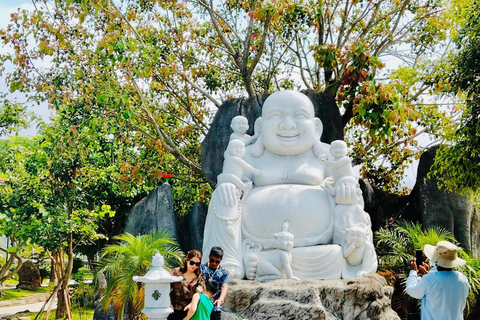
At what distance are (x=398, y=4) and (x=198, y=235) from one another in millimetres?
5169

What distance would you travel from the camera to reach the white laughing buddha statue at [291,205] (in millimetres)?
6059

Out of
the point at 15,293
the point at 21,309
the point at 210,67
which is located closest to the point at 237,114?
the point at 210,67

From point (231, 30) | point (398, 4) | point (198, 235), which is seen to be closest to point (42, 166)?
point (198, 235)

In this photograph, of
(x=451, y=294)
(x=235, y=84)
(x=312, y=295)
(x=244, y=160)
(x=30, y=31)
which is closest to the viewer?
(x=451, y=294)

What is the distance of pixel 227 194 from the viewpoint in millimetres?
6242

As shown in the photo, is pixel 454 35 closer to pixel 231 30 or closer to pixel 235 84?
pixel 231 30

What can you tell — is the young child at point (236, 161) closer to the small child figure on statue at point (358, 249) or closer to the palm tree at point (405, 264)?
the small child figure on statue at point (358, 249)

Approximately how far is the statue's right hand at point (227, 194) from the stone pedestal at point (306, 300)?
0.95 m

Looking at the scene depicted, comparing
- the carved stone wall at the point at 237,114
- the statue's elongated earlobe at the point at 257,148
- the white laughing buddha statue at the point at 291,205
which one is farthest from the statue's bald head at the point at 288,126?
the carved stone wall at the point at 237,114

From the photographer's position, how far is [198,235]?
9242 millimetres

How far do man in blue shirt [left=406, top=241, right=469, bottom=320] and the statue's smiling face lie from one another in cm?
313

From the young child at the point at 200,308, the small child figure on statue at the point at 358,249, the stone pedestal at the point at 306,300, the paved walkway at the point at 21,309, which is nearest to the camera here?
the young child at the point at 200,308

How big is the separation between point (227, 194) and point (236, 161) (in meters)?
0.51

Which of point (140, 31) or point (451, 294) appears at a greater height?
point (140, 31)
